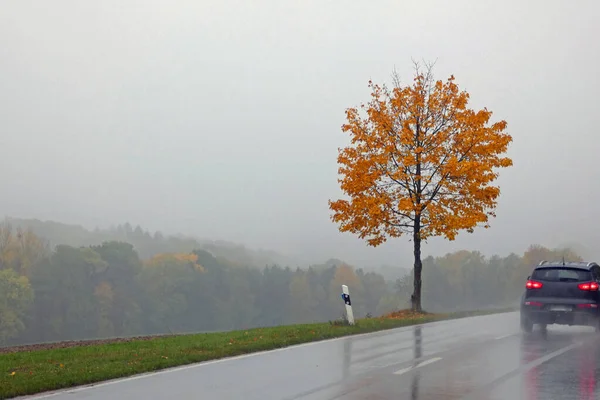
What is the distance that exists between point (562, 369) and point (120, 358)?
7.58 metres

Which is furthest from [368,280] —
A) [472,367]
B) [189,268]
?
[472,367]

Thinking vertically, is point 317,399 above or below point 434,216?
below

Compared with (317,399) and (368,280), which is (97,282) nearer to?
(368,280)

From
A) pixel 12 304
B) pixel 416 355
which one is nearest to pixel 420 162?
pixel 416 355

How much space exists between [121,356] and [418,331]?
28.4 feet

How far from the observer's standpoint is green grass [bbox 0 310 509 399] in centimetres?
1084

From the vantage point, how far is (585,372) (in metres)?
11.7

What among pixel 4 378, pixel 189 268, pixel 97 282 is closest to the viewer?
pixel 4 378

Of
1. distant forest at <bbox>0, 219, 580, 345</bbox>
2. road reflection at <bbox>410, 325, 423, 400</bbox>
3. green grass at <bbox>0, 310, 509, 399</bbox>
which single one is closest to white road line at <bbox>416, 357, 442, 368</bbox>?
road reflection at <bbox>410, 325, 423, 400</bbox>

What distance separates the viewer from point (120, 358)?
13594mm

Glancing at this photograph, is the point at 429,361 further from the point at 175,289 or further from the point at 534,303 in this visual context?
the point at 175,289

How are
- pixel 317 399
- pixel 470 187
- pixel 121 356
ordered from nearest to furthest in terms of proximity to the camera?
pixel 317 399 < pixel 121 356 < pixel 470 187

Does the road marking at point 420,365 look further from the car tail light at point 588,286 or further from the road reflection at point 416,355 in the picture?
the car tail light at point 588,286

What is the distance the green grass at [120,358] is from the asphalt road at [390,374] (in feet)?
1.59
